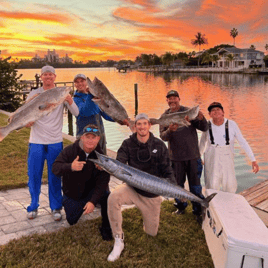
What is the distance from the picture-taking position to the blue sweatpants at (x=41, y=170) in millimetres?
5469

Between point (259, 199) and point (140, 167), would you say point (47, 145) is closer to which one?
point (140, 167)

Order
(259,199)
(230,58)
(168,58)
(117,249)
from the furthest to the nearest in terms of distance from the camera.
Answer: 1. (168,58)
2. (230,58)
3. (259,199)
4. (117,249)

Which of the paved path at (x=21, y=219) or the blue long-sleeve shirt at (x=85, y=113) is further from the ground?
the blue long-sleeve shirt at (x=85, y=113)

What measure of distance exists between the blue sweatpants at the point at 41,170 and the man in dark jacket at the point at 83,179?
466mm

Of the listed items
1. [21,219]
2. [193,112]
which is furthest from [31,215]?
[193,112]

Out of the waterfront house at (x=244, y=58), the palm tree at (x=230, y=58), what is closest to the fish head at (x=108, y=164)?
the waterfront house at (x=244, y=58)

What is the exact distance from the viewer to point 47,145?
5.48 m

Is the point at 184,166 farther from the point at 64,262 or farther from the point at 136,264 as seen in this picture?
the point at 64,262

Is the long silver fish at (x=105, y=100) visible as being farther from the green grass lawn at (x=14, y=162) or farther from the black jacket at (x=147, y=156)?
the green grass lawn at (x=14, y=162)

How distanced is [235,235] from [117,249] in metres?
1.94

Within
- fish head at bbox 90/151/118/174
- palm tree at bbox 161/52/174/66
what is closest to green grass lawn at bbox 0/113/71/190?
fish head at bbox 90/151/118/174

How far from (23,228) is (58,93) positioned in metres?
2.66

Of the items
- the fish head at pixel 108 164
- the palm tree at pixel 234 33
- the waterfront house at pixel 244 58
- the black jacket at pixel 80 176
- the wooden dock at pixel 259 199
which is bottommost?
the wooden dock at pixel 259 199

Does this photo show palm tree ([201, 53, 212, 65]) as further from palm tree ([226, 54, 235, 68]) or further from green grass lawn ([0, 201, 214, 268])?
green grass lawn ([0, 201, 214, 268])
